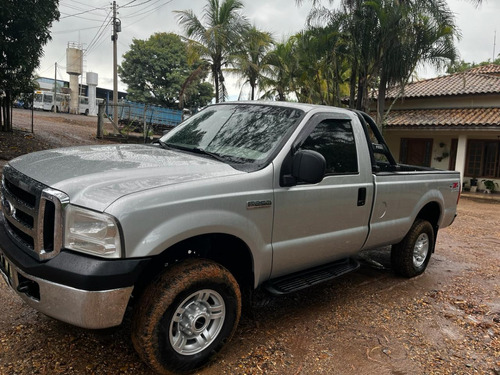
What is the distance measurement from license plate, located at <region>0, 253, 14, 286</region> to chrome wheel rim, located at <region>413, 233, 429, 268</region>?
4196 mm

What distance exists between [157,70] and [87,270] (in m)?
41.8

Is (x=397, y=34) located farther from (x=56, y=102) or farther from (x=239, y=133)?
(x=56, y=102)

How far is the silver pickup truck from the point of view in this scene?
7.33ft

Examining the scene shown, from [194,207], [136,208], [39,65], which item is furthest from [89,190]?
[39,65]

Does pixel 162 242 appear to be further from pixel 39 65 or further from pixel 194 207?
pixel 39 65

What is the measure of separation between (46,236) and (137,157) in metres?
0.96

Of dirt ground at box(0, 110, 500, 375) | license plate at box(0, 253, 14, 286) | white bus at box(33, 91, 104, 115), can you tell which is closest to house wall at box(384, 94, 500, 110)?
dirt ground at box(0, 110, 500, 375)

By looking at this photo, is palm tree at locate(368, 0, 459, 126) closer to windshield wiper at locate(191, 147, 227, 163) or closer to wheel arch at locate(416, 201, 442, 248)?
wheel arch at locate(416, 201, 442, 248)

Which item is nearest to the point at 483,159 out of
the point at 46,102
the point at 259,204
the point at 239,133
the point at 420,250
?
the point at 420,250

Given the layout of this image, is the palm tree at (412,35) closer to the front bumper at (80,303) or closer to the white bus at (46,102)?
the front bumper at (80,303)

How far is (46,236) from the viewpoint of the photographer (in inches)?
90.8

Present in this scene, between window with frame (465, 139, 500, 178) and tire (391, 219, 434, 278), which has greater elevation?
window with frame (465, 139, 500, 178)

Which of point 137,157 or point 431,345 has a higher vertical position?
point 137,157

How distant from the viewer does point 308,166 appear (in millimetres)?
2879
